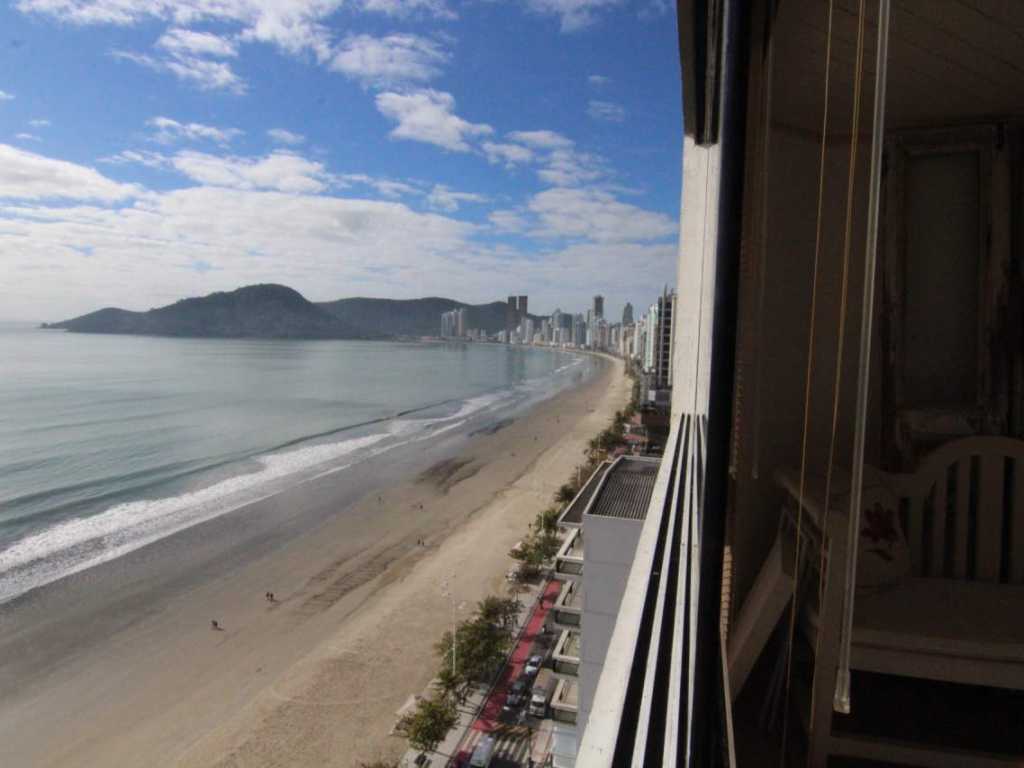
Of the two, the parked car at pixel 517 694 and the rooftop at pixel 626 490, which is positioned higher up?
the rooftop at pixel 626 490

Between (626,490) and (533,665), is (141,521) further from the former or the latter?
(626,490)

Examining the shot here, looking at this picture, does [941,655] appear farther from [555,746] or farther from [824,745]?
[555,746]

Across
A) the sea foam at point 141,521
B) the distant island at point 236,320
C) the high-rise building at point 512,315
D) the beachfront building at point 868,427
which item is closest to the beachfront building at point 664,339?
the sea foam at point 141,521

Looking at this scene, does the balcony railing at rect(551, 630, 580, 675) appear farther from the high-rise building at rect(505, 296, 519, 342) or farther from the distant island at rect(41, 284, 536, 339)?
the high-rise building at rect(505, 296, 519, 342)

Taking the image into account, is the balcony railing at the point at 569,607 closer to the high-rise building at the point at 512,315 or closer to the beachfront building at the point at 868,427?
the beachfront building at the point at 868,427

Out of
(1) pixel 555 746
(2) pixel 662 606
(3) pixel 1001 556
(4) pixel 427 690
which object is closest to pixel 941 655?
(3) pixel 1001 556

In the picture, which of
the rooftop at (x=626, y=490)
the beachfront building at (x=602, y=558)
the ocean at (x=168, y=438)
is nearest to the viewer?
the beachfront building at (x=602, y=558)
